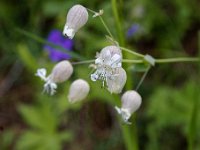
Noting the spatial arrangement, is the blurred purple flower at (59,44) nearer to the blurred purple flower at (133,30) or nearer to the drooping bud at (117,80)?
the blurred purple flower at (133,30)

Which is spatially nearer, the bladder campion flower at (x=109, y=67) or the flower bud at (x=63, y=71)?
the bladder campion flower at (x=109, y=67)

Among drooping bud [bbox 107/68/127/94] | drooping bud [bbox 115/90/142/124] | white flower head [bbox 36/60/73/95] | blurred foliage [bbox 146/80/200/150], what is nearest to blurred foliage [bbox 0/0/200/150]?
blurred foliage [bbox 146/80/200/150]

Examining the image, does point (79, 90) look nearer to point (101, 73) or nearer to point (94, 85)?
point (101, 73)

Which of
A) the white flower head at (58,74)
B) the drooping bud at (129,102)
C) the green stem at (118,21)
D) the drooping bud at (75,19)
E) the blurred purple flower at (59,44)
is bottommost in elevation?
the drooping bud at (129,102)

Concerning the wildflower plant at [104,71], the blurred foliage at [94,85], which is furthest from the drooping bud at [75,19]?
the blurred foliage at [94,85]

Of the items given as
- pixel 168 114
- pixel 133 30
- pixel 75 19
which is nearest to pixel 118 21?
pixel 75 19

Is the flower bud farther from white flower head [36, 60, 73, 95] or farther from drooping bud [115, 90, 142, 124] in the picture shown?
drooping bud [115, 90, 142, 124]

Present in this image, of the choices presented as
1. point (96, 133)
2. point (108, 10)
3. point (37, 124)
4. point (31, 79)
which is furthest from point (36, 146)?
point (108, 10)

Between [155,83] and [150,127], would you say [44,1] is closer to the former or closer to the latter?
[155,83]
